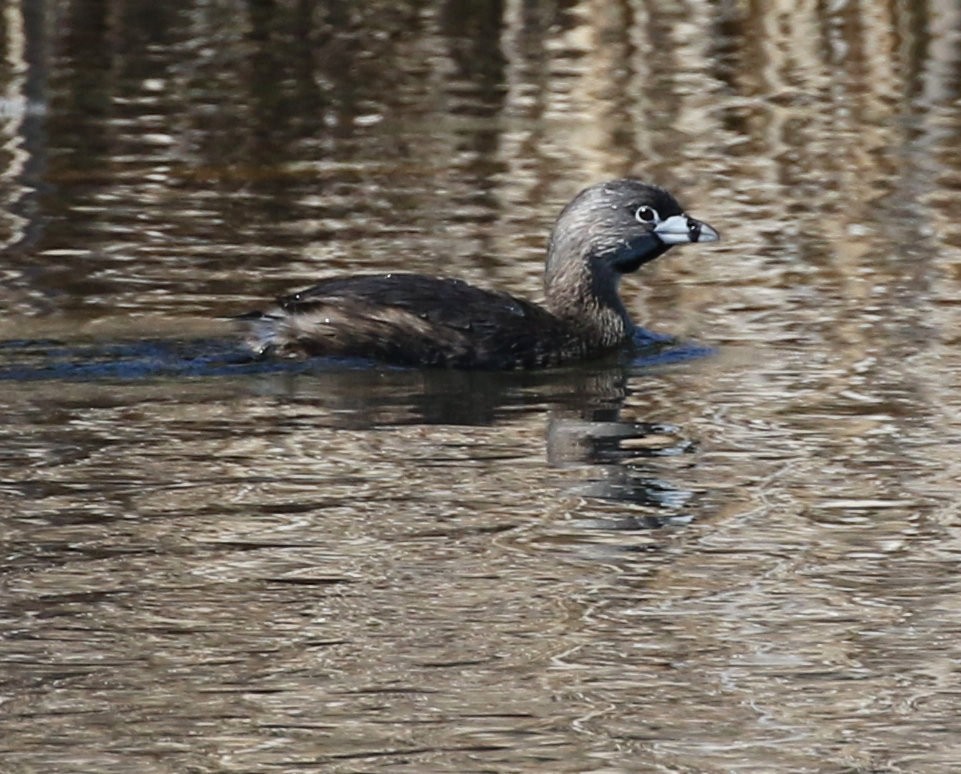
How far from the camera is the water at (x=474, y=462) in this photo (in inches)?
252

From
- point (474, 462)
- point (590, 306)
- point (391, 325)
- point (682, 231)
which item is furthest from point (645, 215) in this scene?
point (474, 462)

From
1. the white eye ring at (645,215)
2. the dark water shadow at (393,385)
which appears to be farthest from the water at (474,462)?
the white eye ring at (645,215)

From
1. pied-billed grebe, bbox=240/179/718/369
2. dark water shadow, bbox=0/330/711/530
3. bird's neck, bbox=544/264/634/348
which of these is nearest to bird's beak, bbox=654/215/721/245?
pied-billed grebe, bbox=240/179/718/369

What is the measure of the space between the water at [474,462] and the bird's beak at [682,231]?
1.14 ft

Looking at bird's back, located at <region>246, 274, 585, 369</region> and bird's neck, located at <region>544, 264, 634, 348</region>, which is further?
bird's neck, located at <region>544, 264, 634, 348</region>

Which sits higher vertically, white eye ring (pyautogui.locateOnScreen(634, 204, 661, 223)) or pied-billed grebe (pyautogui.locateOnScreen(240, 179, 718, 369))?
white eye ring (pyautogui.locateOnScreen(634, 204, 661, 223))

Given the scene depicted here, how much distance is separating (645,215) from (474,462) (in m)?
3.11

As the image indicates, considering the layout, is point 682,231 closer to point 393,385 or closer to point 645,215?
point 645,215

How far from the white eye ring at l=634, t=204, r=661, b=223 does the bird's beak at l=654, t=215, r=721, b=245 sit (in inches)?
1.5

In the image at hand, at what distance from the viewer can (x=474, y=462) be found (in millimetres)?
9117

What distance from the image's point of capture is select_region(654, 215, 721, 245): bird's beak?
11.9 meters

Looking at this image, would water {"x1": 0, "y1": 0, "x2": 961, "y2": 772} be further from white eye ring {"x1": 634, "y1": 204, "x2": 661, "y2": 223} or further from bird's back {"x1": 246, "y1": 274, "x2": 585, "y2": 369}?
white eye ring {"x1": 634, "y1": 204, "x2": 661, "y2": 223}

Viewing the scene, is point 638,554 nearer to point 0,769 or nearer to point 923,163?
point 0,769

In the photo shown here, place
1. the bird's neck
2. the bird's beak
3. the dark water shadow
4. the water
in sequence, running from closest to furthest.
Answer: the water
the dark water shadow
the bird's neck
the bird's beak
